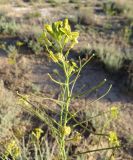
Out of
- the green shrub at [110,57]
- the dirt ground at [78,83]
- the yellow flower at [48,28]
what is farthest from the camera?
the green shrub at [110,57]

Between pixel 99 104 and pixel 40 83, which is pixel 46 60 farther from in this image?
pixel 99 104

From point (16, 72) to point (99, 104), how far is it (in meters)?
1.45

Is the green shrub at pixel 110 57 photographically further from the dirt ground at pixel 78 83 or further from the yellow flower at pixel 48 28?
the yellow flower at pixel 48 28

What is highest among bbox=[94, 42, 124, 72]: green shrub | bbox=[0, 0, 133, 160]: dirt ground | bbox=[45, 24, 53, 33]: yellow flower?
bbox=[45, 24, 53, 33]: yellow flower

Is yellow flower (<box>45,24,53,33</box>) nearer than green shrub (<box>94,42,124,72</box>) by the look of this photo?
Yes

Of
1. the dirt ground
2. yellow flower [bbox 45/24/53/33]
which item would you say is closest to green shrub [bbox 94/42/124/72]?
the dirt ground

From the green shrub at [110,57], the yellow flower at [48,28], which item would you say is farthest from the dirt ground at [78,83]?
the yellow flower at [48,28]

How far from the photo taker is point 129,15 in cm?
909

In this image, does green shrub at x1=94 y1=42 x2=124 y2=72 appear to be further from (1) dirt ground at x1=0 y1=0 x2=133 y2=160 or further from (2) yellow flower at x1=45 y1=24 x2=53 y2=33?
(2) yellow flower at x1=45 y1=24 x2=53 y2=33

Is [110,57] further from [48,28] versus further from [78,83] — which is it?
[48,28]

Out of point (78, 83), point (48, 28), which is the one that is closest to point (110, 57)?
point (78, 83)

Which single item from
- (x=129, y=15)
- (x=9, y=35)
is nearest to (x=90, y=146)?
(x=9, y=35)

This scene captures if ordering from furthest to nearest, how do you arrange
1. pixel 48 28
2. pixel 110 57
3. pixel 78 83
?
1. pixel 110 57
2. pixel 78 83
3. pixel 48 28

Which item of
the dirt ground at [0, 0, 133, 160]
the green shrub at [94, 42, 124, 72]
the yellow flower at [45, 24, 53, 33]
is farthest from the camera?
the green shrub at [94, 42, 124, 72]
